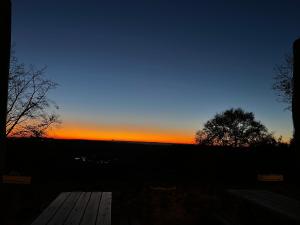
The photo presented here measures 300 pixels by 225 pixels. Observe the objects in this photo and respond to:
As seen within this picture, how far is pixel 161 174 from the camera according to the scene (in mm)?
17797

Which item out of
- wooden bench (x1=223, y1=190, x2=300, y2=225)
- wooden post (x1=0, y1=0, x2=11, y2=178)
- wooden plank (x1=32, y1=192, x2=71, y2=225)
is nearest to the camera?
wooden post (x1=0, y1=0, x2=11, y2=178)

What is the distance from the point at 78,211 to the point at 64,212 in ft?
0.69

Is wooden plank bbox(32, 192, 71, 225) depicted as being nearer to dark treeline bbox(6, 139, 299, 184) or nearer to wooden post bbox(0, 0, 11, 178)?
wooden post bbox(0, 0, 11, 178)

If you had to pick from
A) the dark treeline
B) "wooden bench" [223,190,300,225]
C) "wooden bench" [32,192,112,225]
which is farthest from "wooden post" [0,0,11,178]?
the dark treeline

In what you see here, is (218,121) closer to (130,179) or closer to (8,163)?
(130,179)

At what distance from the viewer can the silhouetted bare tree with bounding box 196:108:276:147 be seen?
30609 mm

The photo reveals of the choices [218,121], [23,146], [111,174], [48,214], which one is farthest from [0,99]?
[218,121]

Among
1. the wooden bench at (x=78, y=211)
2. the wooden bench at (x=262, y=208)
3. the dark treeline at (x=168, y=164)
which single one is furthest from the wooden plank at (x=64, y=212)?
the dark treeline at (x=168, y=164)

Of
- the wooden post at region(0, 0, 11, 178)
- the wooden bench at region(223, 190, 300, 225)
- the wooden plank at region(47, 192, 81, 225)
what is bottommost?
the wooden bench at region(223, 190, 300, 225)

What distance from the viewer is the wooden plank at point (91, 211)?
→ 4.51m

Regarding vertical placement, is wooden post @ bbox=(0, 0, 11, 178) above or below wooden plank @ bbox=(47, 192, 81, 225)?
above

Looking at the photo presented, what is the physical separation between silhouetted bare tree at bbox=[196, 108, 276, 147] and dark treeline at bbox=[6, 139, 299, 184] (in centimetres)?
1210

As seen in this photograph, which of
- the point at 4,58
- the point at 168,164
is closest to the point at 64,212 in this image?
the point at 4,58

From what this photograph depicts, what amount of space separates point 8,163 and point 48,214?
1043 centimetres
